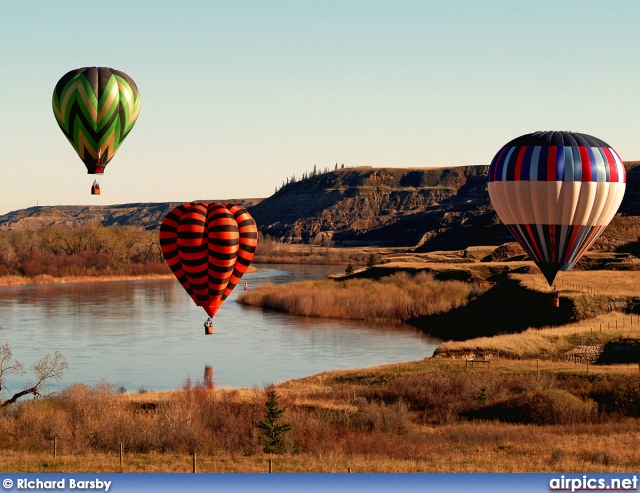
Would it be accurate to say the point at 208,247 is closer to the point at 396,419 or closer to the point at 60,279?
the point at 396,419

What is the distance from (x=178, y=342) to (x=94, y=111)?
21.7m

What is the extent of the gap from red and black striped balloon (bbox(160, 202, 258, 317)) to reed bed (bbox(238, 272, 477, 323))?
3570 centimetres

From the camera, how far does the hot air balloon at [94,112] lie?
1545 inches

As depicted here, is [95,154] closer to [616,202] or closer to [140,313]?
[616,202]

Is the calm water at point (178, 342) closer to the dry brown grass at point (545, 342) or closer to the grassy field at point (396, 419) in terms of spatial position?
the grassy field at point (396, 419)

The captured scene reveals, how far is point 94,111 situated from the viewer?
129ft

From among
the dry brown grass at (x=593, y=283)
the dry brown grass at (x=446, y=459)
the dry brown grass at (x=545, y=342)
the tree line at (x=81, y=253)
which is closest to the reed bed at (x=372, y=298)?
the dry brown grass at (x=593, y=283)

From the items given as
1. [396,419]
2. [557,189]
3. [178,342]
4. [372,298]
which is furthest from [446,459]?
[372,298]

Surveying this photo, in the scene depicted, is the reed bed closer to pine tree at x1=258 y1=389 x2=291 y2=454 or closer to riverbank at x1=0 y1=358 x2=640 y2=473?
riverbank at x1=0 y1=358 x2=640 y2=473

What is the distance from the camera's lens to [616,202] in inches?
1628

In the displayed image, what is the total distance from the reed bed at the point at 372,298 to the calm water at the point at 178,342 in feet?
8.83

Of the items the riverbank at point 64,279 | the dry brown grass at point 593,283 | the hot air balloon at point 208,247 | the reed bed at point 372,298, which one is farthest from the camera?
the riverbank at point 64,279

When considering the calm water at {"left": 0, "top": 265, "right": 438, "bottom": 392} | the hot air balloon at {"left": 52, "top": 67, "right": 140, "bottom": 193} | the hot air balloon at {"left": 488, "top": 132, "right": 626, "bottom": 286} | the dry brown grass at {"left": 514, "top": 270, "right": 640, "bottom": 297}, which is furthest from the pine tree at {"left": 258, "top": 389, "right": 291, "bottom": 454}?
the dry brown grass at {"left": 514, "top": 270, "right": 640, "bottom": 297}

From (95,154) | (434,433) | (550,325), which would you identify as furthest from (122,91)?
(550,325)
